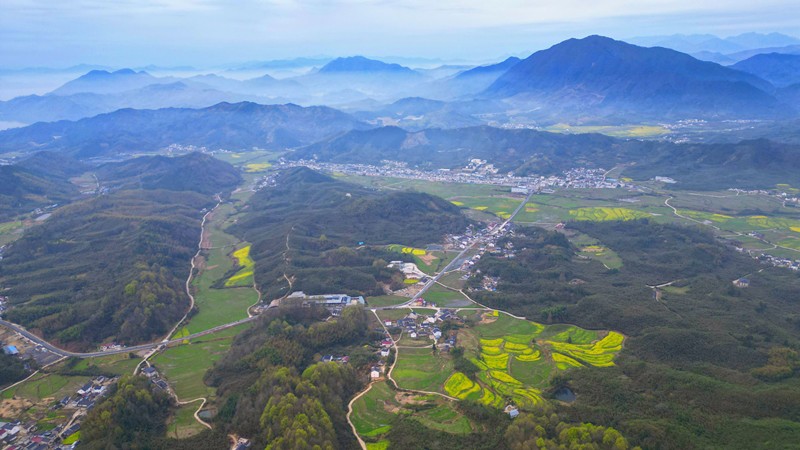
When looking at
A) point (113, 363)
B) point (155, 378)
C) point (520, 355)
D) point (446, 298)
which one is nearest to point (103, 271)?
point (113, 363)

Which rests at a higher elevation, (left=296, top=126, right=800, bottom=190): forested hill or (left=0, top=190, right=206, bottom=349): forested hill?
(left=296, top=126, right=800, bottom=190): forested hill

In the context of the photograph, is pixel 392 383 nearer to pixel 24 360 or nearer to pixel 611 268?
pixel 24 360

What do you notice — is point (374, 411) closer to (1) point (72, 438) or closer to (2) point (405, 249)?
(1) point (72, 438)

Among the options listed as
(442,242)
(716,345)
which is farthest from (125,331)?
(716,345)

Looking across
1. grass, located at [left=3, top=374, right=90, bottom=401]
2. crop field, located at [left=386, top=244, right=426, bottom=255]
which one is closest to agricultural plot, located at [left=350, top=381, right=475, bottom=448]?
grass, located at [left=3, top=374, right=90, bottom=401]

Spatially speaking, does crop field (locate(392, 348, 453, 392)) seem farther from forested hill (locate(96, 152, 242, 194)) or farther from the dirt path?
forested hill (locate(96, 152, 242, 194))
